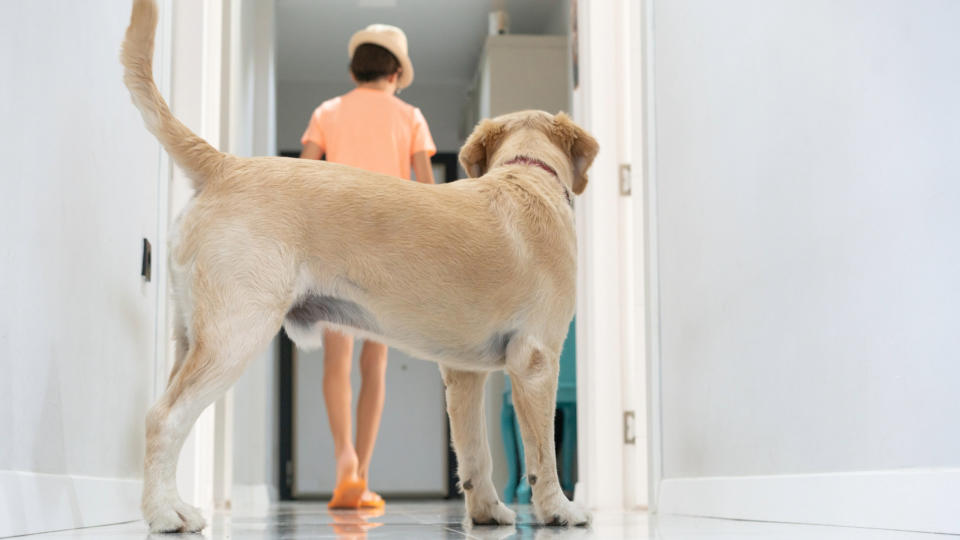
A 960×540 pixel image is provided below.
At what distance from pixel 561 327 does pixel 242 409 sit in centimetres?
314

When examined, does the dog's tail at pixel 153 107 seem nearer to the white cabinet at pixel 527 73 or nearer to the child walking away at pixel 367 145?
the child walking away at pixel 367 145

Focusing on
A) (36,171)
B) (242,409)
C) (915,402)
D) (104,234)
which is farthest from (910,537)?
(242,409)

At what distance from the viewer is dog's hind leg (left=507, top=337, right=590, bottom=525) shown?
2145 millimetres

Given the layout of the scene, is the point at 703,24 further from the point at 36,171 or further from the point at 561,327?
the point at 36,171

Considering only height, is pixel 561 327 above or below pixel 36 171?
below

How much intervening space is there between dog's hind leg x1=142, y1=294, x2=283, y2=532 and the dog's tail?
30cm

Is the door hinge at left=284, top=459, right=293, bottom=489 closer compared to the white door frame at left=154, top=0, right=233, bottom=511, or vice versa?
the white door frame at left=154, top=0, right=233, bottom=511

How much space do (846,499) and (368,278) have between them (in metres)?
1.03

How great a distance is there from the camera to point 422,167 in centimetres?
430

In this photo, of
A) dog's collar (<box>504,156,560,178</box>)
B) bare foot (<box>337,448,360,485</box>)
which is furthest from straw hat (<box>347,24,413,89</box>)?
dog's collar (<box>504,156,560,178</box>)

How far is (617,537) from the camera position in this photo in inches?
68.2

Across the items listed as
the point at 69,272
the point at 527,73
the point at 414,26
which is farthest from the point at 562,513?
the point at 414,26

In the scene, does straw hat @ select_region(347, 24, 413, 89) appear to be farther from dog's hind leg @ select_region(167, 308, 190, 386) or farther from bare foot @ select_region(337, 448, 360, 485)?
dog's hind leg @ select_region(167, 308, 190, 386)

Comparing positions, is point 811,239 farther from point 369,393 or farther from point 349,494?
point 369,393
